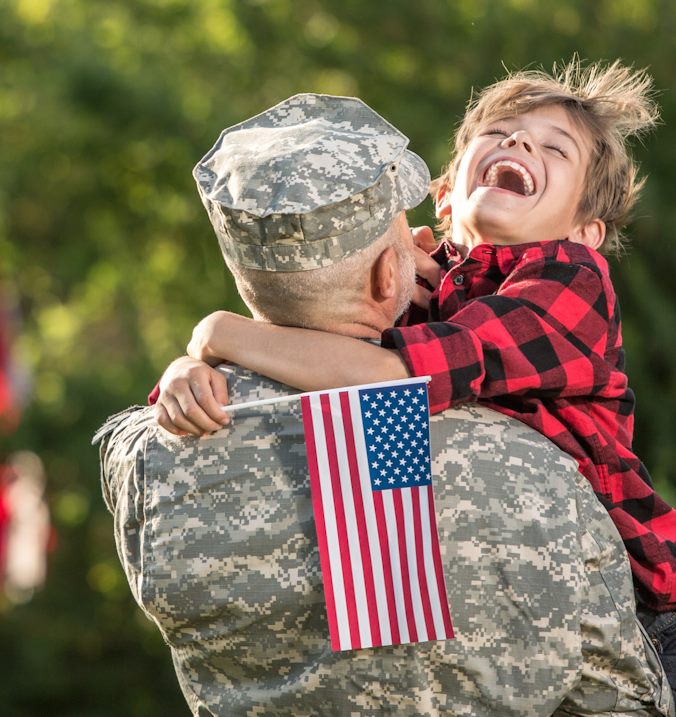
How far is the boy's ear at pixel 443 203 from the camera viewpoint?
3548mm

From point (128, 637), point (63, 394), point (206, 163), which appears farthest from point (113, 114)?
point (206, 163)

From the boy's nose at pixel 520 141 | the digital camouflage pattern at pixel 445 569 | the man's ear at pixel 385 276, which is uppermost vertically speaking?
the boy's nose at pixel 520 141

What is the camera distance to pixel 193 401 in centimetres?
262

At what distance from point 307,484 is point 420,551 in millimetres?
257

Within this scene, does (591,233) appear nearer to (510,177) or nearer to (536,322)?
(510,177)

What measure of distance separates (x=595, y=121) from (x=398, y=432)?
1196mm

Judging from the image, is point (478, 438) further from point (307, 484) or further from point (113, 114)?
point (113, 114)

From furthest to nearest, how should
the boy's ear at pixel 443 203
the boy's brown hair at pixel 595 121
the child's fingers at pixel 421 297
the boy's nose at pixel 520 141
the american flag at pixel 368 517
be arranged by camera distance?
the boy's ear at pixel 443 203, the boy's brown hair at pixel 595 121, the boy's nose at pixel 520 141, the child's fingers at pixel 421 297, the american flag at pixel 368 517

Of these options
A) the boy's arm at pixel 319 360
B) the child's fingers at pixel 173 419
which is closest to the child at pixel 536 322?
the boy's arm at pixel 319 360

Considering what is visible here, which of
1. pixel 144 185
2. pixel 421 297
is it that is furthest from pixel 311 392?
pixel 144 185

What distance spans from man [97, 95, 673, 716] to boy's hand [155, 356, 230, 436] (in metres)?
0.02

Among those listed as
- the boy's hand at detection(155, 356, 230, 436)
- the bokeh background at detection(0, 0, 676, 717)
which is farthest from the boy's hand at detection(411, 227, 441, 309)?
the bokeh background at detection(0, 0, 676, 717)

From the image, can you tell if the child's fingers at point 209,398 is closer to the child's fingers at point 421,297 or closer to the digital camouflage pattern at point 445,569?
the digital camouflage pattern at point 445,569

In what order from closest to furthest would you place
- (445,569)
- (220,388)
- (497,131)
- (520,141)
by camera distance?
1. (445,569)
2. (220,388)
3. (520,141)
4. (497,131)
